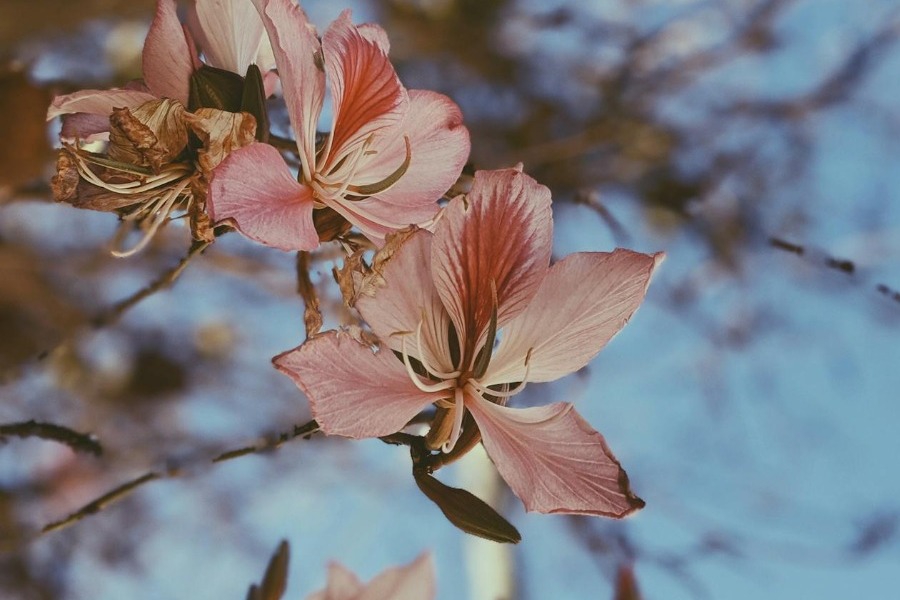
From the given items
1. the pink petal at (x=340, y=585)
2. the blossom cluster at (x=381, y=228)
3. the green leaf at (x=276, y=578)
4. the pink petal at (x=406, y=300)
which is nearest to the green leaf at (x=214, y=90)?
the blossom cluster at (x=381, y=228)

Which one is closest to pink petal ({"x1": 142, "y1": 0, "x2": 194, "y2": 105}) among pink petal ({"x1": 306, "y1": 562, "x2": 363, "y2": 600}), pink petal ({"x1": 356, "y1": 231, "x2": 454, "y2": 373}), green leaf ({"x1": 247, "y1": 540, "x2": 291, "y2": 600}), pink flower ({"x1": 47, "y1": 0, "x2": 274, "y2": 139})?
pink flower ({"x1": 47, "y1": 0, "x2": 274, "y2": 139})

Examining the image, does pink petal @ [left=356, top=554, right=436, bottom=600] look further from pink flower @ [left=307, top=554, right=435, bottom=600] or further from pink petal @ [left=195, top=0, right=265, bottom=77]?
pink petal @ [left=195, top=0, right=265, bottom=77]

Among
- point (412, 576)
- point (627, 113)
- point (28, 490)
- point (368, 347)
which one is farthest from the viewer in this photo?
point (627, 113)

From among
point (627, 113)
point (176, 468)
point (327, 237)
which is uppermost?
point (627, 113)

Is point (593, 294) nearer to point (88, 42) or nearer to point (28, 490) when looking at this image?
point (28, 490)

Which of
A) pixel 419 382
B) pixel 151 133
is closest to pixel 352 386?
pixel 419 382

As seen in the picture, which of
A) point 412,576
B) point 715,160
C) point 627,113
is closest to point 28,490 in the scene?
point 412,576

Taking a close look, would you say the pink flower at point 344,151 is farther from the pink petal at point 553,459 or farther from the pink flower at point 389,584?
the pink flower at point 389,584
